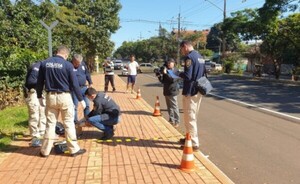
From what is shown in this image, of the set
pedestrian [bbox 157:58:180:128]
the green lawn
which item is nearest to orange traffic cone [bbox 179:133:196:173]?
the green lawn

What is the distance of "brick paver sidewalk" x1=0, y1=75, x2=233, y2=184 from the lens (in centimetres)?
520

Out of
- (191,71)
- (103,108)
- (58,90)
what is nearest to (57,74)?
(58,90)

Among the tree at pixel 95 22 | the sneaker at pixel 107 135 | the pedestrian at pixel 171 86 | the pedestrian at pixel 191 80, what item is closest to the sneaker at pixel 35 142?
the sneaker at pixel 107 135

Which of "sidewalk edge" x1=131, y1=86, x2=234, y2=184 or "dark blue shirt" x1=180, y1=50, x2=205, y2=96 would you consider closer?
"sidewalk edge" x1=131, y1=86, x2=234, y2=184

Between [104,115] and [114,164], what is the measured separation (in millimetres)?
1697

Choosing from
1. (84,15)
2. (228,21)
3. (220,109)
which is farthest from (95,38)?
(220,109)

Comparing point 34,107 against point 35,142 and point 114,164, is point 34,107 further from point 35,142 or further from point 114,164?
point 114,164

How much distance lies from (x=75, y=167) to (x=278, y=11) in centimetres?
2168

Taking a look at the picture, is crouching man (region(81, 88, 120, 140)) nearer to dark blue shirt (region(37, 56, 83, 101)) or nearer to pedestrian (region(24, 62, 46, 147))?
pedestrian (region(24, 62, 46, 147))

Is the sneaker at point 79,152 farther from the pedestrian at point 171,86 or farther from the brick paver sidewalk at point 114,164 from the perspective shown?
the pedestrian at point 171,86

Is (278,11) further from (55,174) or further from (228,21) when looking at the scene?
(55,174)

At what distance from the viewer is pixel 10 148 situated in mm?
6773

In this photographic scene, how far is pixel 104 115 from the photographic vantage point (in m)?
7.32

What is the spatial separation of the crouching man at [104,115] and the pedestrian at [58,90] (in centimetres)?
114
